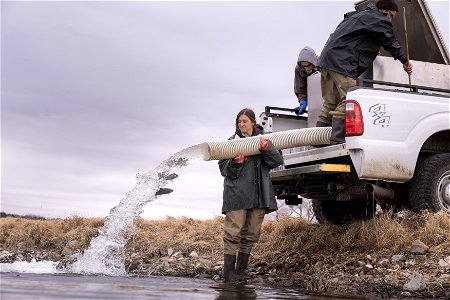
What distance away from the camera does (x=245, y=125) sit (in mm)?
7582

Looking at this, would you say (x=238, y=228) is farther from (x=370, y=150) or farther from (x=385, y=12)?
(x=385, y=12)

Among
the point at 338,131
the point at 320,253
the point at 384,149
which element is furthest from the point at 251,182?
the point at 320,253

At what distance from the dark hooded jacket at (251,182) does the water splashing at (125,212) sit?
42 cm

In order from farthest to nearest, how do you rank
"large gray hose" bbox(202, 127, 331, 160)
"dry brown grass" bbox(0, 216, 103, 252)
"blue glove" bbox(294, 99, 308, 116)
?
"dry brown grass" bbox(0, 216, 103, 252), "blue glove" bbox(294, 99, 308, 116), "large gray hose" bbox(202, 127, 331, 160)

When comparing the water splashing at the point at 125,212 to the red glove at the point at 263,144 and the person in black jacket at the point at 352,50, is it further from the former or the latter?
the person in black jacket at the point at 352,50

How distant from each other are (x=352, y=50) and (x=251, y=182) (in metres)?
2.13

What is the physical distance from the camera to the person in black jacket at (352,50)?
8.11 metres

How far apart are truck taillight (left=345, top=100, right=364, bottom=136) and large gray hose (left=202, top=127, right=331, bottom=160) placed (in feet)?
1.66

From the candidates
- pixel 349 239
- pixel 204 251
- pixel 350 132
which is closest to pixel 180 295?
pixel 350 132

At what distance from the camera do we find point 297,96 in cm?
954

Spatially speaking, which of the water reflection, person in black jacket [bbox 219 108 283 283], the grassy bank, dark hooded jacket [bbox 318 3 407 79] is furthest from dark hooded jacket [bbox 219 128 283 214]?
dark hooded jacket [bbox 318 3 407 79]

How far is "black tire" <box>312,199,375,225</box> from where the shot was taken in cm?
953

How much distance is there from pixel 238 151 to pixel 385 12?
108 inches

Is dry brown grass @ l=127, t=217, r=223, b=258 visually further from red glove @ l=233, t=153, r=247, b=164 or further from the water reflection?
the water reflection
